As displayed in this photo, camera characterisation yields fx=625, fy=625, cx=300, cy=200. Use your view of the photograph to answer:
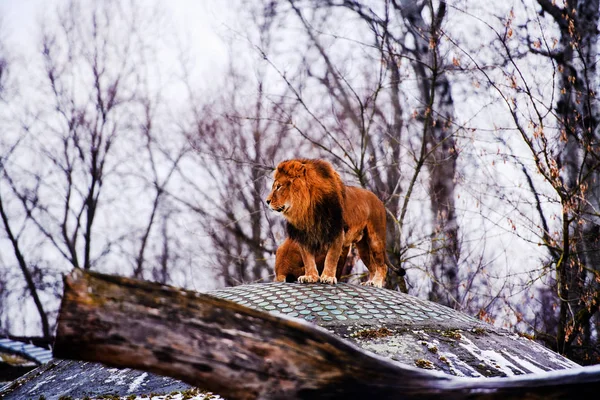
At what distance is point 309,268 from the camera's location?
5.58 meters

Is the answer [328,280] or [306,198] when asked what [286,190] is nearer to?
[306,198]

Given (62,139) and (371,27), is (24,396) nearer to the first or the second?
(371,27)

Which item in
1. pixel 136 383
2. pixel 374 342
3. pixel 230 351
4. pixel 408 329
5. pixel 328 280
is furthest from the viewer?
pixel 328 280

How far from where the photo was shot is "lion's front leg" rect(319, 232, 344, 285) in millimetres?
5453

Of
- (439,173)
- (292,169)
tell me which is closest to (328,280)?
(292,169)

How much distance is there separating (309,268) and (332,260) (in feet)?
0.72

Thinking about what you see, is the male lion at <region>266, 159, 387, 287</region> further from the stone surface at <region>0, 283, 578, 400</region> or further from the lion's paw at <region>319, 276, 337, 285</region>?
the stone surface at <region>0, 283, 578, 400</region>

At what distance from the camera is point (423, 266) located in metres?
10.3

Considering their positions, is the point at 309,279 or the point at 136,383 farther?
the point at 309,279

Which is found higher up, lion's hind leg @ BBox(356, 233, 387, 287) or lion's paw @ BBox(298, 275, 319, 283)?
lion's hind leg @ BBox(356, 233, 387, 287)

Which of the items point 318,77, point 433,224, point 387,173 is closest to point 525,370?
point 433,224

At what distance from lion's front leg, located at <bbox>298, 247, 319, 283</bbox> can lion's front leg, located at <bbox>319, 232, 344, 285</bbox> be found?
7 cm

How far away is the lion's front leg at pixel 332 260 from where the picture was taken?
5.45 m

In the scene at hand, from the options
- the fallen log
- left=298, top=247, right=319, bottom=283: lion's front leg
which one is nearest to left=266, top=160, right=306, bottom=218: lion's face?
left=298, top=247, right=319, bottom=283: lion's front leg
